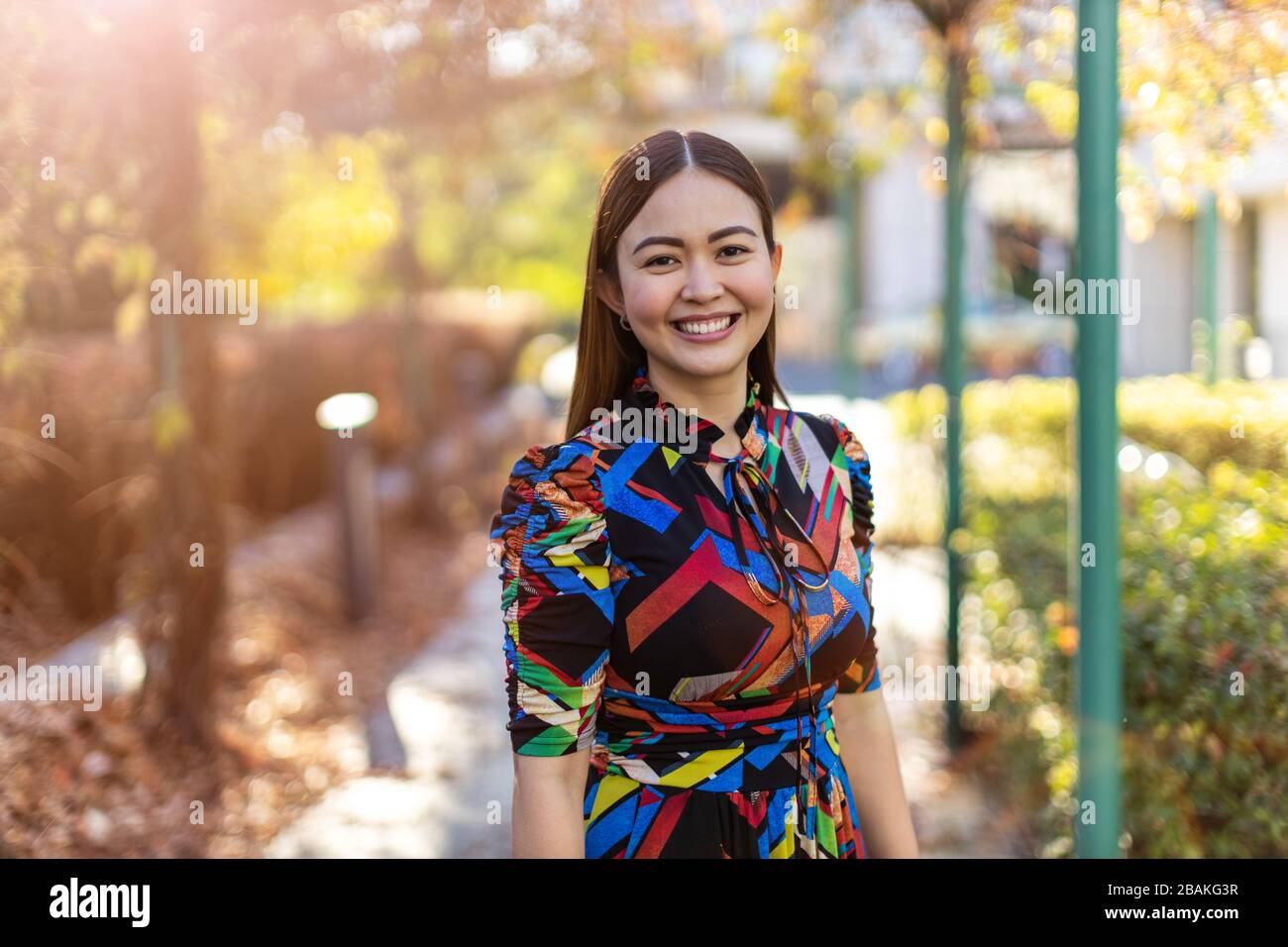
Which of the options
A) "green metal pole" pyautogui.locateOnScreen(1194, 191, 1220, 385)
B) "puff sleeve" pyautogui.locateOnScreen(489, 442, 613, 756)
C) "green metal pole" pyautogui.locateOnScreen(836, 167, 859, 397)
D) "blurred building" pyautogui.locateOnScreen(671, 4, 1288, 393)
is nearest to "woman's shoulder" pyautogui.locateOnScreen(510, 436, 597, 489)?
"puff sleeve" pyautogui.locateOnScreen(489, 442, 613, 756)

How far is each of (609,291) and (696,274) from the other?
18 cm

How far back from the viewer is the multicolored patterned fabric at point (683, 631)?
170 cm

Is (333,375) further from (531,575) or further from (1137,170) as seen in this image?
(531,575)

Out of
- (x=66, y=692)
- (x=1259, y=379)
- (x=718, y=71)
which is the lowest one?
(x=66, y=692)

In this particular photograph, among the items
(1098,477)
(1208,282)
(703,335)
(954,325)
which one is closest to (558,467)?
(703,335)

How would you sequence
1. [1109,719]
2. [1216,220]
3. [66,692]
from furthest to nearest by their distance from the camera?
[1216,220] < [66,692] < [1109,719]

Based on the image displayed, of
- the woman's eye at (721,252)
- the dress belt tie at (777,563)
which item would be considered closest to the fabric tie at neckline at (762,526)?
the dress belt tie at (777,563)

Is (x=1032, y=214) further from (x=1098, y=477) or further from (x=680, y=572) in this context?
(x=680, y=572)

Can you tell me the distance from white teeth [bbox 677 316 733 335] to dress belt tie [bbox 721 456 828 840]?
8.2 inches

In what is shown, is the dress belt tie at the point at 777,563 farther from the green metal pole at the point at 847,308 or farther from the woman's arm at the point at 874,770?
the green metal pole at the point at 847,308

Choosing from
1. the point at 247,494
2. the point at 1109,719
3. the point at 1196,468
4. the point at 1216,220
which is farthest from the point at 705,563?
the point at 247,494

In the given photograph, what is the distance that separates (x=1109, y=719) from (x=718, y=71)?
31.0ft

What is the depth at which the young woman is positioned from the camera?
1.70 m

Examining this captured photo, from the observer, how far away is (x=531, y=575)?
170 centimetres
